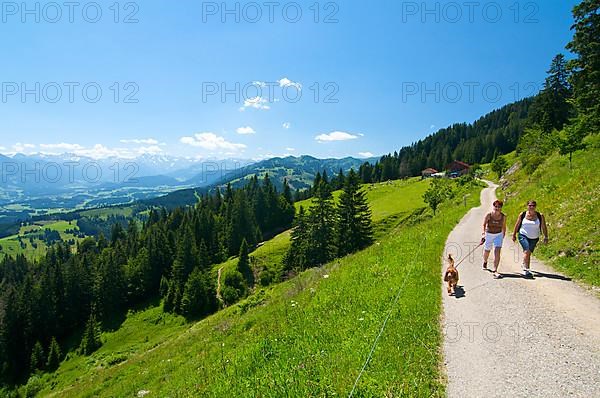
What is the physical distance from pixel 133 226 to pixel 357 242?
108 meters

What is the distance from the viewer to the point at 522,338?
7.96 meters

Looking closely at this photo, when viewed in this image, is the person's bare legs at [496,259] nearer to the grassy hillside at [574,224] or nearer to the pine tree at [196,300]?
the grassy hillside at [574,224]

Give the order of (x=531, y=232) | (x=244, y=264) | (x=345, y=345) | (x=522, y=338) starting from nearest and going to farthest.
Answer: (x=522, y=338)
(x=345, y=345)
(x=531, y=232)
(x=244, y=264)

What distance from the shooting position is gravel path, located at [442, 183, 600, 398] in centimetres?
629

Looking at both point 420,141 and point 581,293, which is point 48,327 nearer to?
point 581,293

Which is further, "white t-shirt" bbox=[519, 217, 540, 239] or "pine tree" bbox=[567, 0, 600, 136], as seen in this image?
"pine tree" bbox=[567, 0, 600, 136]

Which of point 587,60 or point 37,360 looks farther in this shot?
point 37,360

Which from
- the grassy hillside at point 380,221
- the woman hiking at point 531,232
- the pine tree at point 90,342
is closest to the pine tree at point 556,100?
the grassy hillside at point 380,221

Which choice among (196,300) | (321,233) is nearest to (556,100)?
(321,233)

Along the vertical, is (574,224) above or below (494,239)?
above

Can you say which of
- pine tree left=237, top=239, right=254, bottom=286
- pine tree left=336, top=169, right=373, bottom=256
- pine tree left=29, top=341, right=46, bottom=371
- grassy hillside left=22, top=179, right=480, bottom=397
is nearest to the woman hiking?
grassy hillside left=22, top=179, right=480, bottom=397

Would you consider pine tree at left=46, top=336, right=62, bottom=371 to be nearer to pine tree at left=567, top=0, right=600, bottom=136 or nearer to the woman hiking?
the woman hiking

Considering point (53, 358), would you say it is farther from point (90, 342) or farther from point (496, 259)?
point (496, 259)

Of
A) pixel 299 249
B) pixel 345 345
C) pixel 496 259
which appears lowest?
pixel 299 249
